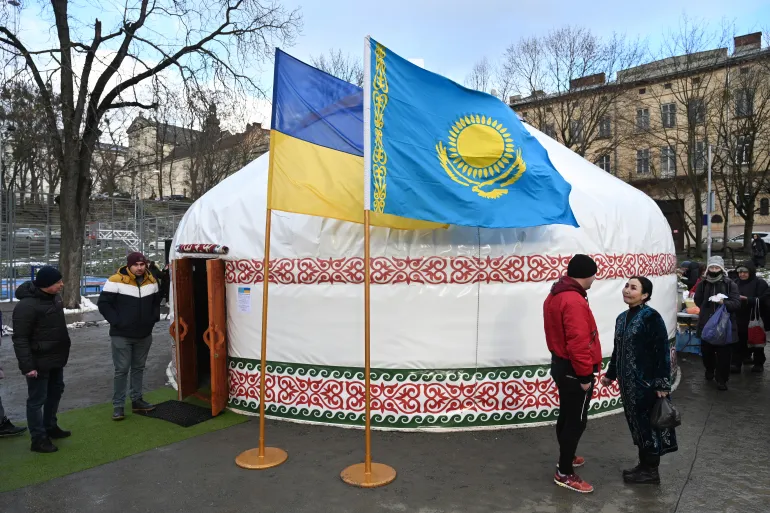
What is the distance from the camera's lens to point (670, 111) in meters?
23.3

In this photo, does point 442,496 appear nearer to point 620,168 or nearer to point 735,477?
point 735,477

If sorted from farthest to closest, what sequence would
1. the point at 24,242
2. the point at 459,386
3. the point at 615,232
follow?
the point at 24,242, the point at 615,232, the point at 459,386

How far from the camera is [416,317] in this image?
179 inches

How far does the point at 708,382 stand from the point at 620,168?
78.5 ft

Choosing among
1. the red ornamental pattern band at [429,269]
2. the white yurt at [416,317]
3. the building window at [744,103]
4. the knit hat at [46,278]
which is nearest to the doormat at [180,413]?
the white yurt at [416,317]

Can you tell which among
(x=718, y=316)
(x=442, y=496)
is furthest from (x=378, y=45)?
(x=718, y=316)

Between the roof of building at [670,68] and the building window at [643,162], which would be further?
the building window at [643,162]

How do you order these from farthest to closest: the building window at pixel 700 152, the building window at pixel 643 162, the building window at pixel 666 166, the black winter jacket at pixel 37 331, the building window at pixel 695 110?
the building window at pixel 643 162
the building window at pixel 666 166
the building window at pixel 700 152
the building window at pixel 695 110
the black winter jacket at pixel 37 331

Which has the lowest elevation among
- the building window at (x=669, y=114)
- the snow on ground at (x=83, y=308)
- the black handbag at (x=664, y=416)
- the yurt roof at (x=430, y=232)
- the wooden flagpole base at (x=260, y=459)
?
the snow on ground at (x=83, y=308)

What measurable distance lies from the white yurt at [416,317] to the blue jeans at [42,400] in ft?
4.21

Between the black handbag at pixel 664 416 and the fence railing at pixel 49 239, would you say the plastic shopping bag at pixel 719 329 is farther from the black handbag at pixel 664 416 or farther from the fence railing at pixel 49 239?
the fence railing at pixel 49 239

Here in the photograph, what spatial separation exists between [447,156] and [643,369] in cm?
199

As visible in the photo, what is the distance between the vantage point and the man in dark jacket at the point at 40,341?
4066mm

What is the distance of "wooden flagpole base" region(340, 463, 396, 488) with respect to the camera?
11.8 ft
